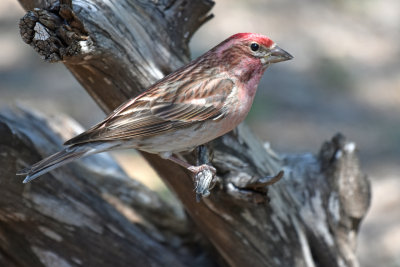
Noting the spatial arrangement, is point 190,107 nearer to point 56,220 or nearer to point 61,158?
point 61,158

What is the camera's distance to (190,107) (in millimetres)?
4148

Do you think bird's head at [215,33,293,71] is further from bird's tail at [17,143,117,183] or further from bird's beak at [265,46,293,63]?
bird's tail at [17,143,117,183]

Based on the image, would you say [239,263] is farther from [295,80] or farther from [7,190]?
[295,80]

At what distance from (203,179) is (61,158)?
808mm

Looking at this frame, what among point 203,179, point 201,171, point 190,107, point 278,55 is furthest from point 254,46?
point 203,179

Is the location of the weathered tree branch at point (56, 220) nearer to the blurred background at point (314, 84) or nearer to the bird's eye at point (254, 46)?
the bird's eye at point (254, 46)

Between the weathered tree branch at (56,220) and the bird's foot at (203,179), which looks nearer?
the bird's foot at (203,179)

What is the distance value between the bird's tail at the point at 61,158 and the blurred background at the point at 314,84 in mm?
3710

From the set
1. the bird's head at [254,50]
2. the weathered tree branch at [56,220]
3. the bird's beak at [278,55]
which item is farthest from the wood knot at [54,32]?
the bird's beak at [278,55]

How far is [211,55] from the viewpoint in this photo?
432cm

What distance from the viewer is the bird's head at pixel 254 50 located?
416 centimetres

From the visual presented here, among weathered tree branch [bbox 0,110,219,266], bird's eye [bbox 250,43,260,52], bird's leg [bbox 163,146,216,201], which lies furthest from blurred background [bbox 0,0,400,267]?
bird's eye [bbox 250,43,260,52]

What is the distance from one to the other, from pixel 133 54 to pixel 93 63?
0.27 m

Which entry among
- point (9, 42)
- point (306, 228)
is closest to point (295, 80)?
point (9, 42)
